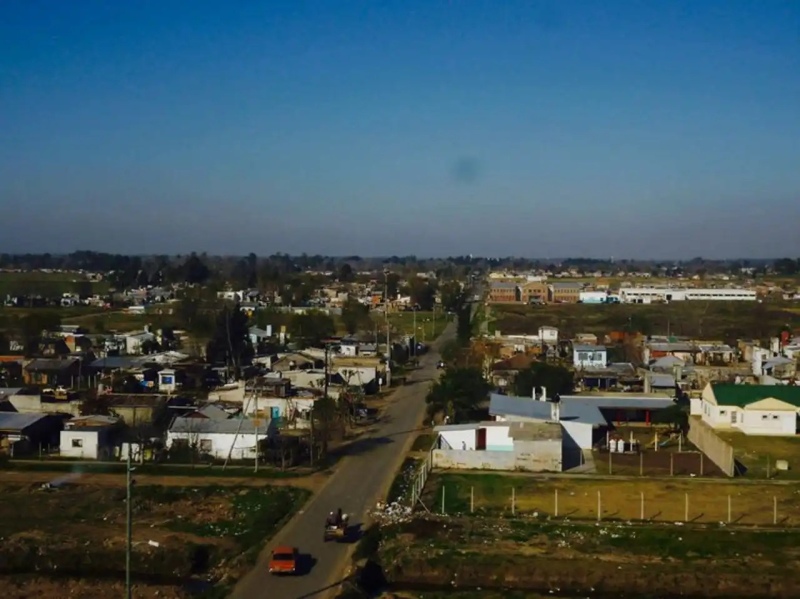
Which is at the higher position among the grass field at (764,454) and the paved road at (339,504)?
Answer: the paved road at (339,504)

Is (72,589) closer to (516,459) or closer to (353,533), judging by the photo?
(353,533)

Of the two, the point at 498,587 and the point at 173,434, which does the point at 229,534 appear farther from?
the point at 173,434

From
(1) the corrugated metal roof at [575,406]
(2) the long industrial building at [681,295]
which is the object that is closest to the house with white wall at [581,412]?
(1) the corrugated metal roof at [575,406]

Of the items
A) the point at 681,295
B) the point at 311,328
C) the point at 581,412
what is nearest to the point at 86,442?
the point at 581,412

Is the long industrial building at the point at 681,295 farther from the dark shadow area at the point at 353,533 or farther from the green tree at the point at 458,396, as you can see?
the dark shadow area at the point at 353,533

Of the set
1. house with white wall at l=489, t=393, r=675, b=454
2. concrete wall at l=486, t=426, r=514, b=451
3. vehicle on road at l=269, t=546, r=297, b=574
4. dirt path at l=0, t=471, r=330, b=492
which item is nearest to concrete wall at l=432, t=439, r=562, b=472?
concrete wall at l=486, t=426, r=514, b=451

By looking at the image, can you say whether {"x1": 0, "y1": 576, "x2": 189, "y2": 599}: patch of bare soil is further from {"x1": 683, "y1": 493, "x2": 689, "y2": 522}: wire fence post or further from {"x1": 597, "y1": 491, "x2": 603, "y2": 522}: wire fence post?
{"x1": 683, "y1": 493, "x2": 689, "y2": 522}: wire fence post

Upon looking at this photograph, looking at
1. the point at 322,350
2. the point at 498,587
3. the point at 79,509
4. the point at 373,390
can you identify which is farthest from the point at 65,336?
the point at 498,587
